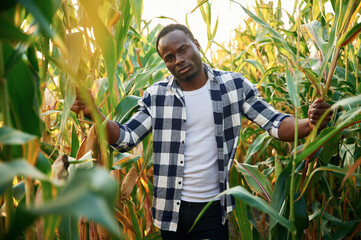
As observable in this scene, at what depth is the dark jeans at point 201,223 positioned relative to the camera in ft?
3.42

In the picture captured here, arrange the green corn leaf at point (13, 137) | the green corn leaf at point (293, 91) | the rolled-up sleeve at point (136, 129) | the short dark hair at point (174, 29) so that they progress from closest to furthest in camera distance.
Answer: the green corn leaf at point (13, 137), the green corn leaf at point (293, 91), the rolled-up sleeve at point (136, 129), the short dark hair at point (174, 29)

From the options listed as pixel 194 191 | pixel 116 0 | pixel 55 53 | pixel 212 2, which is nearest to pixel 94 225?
pixel 194 191

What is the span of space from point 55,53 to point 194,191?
1.80ft

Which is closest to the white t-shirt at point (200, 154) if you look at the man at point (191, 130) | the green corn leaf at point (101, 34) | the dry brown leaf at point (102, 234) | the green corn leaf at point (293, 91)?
the man at point (191, 130)

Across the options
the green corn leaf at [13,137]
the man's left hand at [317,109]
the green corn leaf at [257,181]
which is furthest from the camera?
the green corn leaf at [257,181]

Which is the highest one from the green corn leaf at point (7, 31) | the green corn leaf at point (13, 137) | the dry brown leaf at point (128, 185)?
the green corn leaf at point (7, 31)

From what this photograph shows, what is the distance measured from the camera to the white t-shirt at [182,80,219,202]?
1.07m

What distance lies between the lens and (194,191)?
3.50 feet

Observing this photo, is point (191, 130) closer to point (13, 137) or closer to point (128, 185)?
point (128, 185)

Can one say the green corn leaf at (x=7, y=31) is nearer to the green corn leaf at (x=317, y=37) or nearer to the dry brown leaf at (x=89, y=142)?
the dry brown leaf at (x=89, y=142)

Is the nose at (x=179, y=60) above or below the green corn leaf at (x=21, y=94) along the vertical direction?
above

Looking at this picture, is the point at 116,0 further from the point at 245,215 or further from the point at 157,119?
the point at 245,215

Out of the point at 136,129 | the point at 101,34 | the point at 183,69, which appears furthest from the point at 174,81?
the point at 101,34

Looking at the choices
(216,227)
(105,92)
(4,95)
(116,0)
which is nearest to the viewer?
(4,95)
